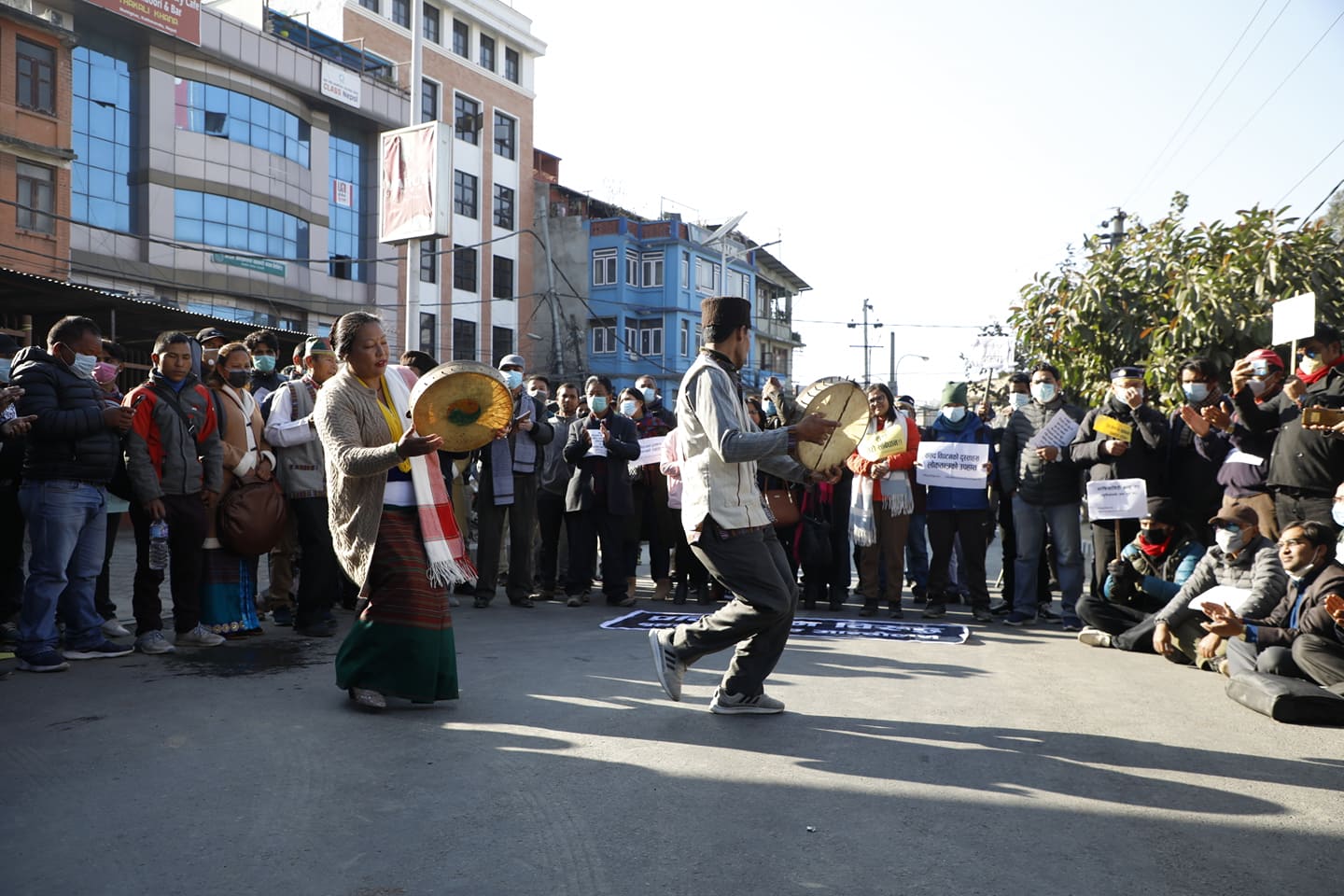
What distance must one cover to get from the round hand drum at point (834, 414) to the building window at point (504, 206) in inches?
1775

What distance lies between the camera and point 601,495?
427 inches

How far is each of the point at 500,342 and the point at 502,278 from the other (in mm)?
2918

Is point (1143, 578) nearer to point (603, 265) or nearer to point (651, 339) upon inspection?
point (603, 265)

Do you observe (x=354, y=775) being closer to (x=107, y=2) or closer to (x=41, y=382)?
(x=41, y=382)

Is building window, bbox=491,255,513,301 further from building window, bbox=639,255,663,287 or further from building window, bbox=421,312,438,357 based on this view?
building window, bbox=639,255,663,287

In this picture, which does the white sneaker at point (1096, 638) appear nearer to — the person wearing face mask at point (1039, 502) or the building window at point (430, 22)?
the person wearing face mask at point (1039, 502)

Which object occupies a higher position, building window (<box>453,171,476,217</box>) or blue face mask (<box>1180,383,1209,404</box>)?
building window (<box>453,171,476,217</box>)

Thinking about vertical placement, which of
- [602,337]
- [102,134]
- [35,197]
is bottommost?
[602,337]

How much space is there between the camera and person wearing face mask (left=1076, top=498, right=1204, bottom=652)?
844 centimetres

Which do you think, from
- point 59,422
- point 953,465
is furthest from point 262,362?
point 953,465

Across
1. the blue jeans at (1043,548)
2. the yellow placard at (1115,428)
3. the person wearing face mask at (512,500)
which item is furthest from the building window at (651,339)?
the yellow placard at (1115,428)

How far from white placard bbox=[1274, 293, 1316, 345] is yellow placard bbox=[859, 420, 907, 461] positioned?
310cm

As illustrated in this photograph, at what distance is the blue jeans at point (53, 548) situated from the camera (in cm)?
676

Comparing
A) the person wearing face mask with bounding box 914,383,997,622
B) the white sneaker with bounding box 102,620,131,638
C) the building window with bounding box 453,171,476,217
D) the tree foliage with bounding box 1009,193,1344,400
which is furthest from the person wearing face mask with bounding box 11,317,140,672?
the building window with bounding box 453,171,476,217
